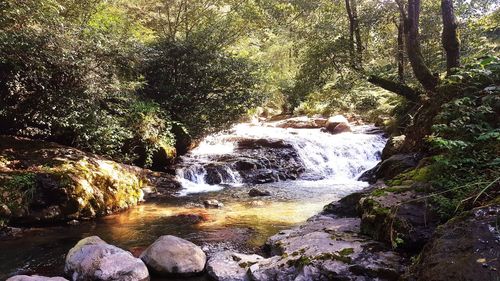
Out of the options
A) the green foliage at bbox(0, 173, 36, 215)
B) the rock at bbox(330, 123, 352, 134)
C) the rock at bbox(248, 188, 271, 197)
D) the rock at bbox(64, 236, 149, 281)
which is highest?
the rock at bbox(330, 123, 352, 134)

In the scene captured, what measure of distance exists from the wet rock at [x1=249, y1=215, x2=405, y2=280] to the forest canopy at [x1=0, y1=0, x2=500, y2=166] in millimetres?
4382

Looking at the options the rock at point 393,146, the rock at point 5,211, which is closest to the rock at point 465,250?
the rock at point 5,211

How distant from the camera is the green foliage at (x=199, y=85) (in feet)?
42.0

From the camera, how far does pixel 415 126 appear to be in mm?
8672

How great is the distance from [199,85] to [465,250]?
35.4ft

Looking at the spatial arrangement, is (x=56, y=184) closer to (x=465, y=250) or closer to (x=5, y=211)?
(x=5, y=211)

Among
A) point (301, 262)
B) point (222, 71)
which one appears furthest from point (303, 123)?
point (301, 262)

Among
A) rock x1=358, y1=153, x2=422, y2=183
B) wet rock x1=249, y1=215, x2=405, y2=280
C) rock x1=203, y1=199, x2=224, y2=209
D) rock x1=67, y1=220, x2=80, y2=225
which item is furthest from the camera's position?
rock x1=203, y1=199, x2=224, y2=209

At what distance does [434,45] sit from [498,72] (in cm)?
667

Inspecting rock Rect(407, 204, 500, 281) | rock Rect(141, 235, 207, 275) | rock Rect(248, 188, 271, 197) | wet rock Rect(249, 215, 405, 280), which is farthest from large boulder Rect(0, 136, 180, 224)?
rock Rect(407, 204, 500, 281)

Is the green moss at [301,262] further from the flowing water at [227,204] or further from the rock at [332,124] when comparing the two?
the rock at [332,124]

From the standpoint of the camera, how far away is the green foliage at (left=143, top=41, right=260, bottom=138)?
504 inches

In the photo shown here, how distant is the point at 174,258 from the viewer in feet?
16.8

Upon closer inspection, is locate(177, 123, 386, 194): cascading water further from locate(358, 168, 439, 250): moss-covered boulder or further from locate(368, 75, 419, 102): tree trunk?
locate(358, 168, 439, 250): moss-covered boulder
